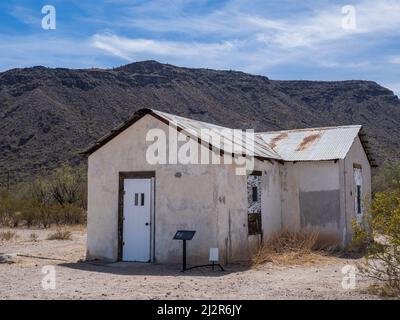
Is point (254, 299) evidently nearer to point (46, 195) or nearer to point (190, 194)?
point (190, 194)

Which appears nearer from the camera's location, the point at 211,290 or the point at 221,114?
the point at 211,290

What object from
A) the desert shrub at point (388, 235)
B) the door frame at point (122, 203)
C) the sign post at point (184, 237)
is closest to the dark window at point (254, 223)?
the sign post at point (184, 237)

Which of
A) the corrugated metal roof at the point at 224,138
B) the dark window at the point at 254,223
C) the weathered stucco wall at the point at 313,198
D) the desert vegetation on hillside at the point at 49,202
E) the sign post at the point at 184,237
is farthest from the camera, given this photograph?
the desert vegetation on hillside at the point at 49,202

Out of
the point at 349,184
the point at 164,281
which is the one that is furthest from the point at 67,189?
the point at 164,281

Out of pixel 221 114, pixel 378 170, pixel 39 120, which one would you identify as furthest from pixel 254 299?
pixel 221 114

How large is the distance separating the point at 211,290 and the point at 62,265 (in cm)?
517

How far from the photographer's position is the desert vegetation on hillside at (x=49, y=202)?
2502 cm

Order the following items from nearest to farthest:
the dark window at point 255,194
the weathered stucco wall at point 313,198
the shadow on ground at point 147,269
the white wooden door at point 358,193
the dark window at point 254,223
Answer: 1. the shadow on ground at point 147,269
2. the dark window at point 254,223
3. the dark window at point 255,194
4. the weathered stucco wall at point 313,198
5. the white wooden door at point 358,193

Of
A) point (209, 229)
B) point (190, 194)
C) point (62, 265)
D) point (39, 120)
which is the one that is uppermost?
point (39, 120)

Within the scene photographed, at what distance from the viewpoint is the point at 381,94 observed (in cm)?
6969

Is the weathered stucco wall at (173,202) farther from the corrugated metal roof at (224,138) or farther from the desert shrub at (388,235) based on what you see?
the desert shrub at (388,235)

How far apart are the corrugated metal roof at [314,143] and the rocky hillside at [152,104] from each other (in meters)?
27.8

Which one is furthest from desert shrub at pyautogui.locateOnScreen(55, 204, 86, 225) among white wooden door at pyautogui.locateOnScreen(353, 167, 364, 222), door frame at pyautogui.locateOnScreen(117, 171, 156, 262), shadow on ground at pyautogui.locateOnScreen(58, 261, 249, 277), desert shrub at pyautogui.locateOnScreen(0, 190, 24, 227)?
white wooden door at pyautogui.locateOnScreen(353, 167, 364, 222)

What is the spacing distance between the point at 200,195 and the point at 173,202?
0.76m
